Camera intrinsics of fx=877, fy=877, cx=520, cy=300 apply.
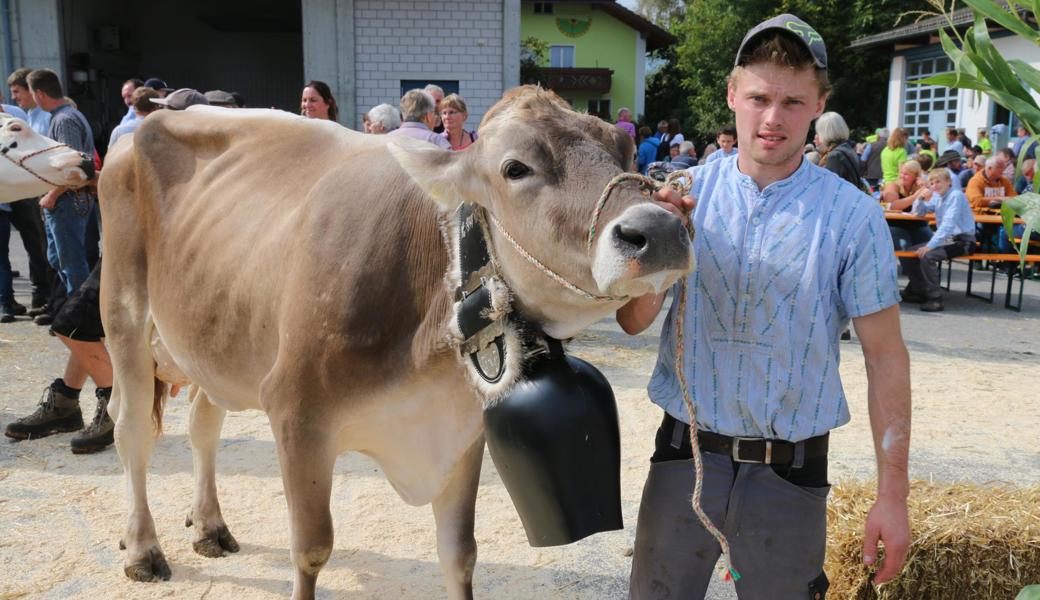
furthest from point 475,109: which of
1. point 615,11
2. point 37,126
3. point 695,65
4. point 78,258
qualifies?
point 695,65

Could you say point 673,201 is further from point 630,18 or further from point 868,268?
point 630,18

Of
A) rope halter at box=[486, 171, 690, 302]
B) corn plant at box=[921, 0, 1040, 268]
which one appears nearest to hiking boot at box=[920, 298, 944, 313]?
corn plant at box=[921, 0, 1040, 268]

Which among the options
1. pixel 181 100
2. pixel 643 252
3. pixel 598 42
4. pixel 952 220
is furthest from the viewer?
pixel 598 42

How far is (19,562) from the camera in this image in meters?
3.60

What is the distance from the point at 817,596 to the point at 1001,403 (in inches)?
182

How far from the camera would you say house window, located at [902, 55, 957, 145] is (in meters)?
22.7

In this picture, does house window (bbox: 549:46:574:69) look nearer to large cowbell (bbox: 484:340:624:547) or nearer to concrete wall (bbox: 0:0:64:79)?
concrete wall (bbox: 0:0:64:79)

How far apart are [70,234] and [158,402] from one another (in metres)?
3.77

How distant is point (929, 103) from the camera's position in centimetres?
2366

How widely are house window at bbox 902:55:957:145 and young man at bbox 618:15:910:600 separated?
2176 cm

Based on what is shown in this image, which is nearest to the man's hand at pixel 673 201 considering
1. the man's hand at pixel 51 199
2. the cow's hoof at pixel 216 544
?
the cow's hoof at pixel 216 544

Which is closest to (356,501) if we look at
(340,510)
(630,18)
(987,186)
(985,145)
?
(340,510)

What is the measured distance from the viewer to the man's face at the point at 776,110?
6.84 ft

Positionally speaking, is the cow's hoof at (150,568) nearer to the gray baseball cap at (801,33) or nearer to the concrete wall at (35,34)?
the gray baseball cap at (801,33)
